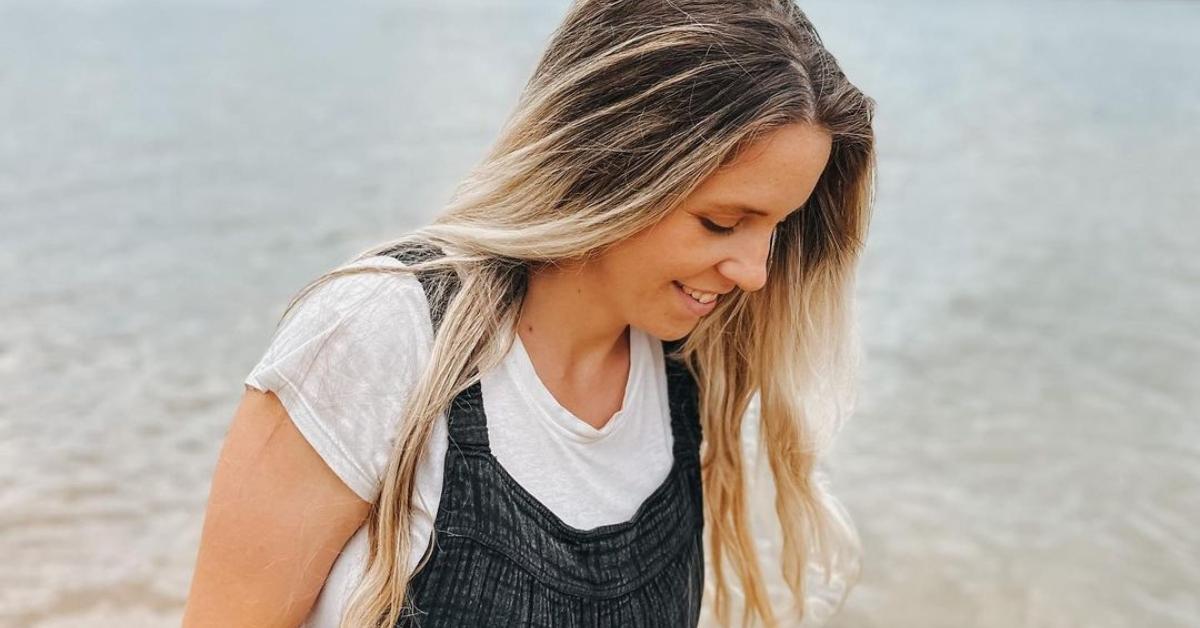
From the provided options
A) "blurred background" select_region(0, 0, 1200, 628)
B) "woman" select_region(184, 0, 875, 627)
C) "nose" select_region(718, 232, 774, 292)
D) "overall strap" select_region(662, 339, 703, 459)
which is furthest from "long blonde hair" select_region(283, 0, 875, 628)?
"overall strap" select_region(662, 339, 703, 459)

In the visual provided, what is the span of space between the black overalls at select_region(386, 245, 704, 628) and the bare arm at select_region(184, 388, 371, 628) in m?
0.15

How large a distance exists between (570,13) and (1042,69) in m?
16.4

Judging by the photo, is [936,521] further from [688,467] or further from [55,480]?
[55,480]

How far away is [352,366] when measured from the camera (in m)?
1.77

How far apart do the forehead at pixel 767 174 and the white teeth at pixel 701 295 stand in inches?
6.4

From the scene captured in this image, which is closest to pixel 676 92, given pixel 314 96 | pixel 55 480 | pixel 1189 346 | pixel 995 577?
pixel 995 577

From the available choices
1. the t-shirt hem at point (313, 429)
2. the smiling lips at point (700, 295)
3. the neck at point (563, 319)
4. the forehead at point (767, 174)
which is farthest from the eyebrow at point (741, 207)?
the t-shirt hem at point (313, 429)

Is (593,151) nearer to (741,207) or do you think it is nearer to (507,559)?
(741,207)

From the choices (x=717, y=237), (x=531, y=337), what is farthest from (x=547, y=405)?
(x=717, y=237)

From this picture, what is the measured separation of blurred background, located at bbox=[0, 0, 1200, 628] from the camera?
14.2 feet

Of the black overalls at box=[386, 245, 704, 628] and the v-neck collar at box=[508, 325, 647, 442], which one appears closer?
the black overalls at box=[386, 245, 704, 628]

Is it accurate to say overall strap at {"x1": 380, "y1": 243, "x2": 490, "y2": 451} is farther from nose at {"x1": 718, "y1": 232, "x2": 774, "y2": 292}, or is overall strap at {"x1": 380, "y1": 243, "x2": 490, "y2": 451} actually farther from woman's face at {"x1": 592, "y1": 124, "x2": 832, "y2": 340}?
nose at {"x1": 718, "y1": 232, "x2": 774, "y2": 292}

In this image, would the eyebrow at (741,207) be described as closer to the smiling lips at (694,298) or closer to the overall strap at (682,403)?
the smiling lips at (694,298)

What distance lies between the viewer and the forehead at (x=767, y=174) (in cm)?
183
